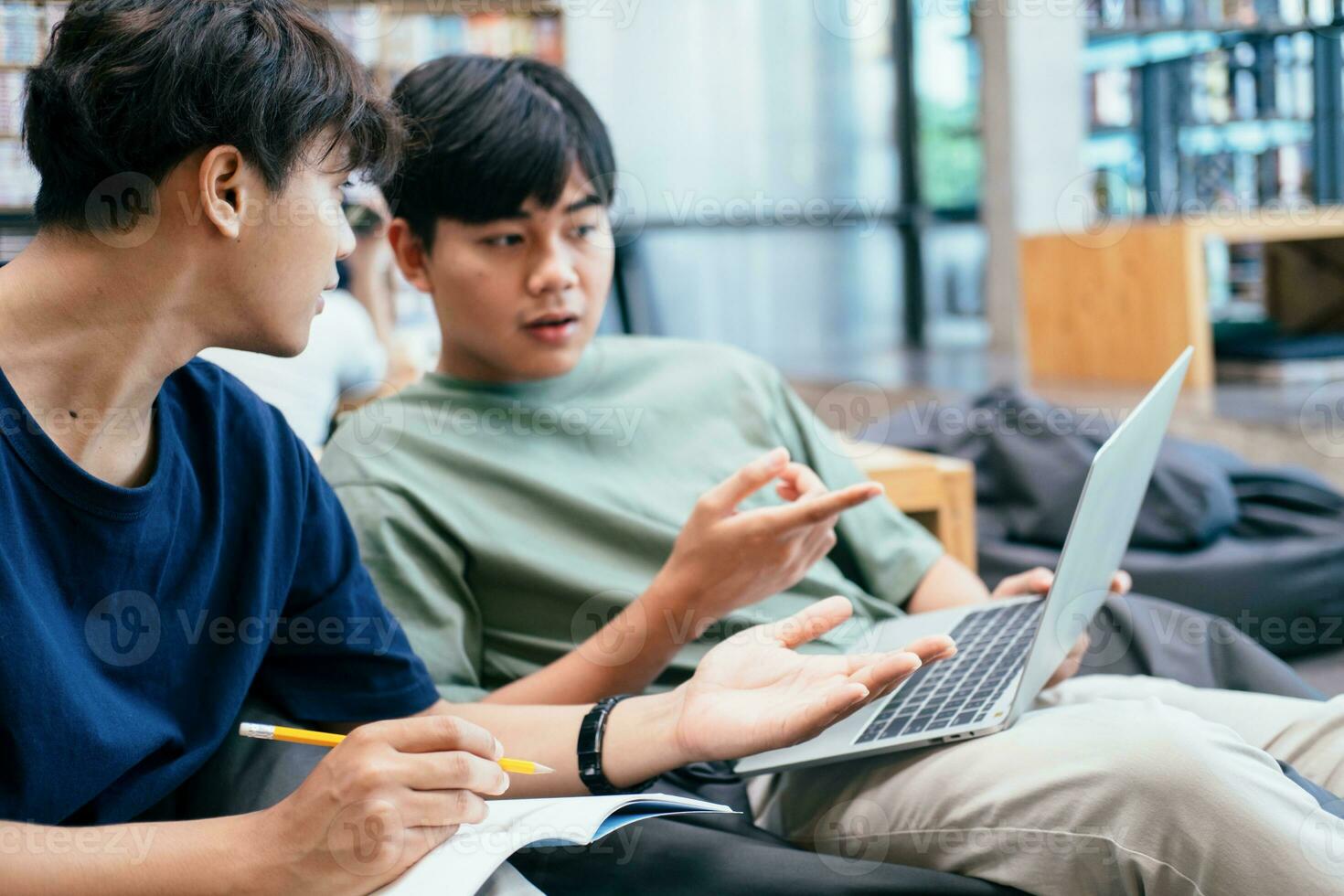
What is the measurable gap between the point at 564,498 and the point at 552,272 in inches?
8.0

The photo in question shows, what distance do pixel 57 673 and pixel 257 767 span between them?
7.9 inches

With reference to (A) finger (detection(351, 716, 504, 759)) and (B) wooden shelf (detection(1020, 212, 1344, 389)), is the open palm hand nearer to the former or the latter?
(A) finger (detection(351, 716, 504, 759))

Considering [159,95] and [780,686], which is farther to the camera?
[780,686]

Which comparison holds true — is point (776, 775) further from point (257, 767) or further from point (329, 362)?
point (329, 362)

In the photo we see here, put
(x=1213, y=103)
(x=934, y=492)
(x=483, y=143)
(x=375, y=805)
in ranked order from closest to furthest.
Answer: (x=375, y=805) < (x=483, y=143) < (x=934, y=492) < (x=1213, y=103)

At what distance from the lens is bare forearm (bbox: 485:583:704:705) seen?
103 cm

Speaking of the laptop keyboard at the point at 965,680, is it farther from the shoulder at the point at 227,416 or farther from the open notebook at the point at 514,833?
the shoulder at the point at 227,416

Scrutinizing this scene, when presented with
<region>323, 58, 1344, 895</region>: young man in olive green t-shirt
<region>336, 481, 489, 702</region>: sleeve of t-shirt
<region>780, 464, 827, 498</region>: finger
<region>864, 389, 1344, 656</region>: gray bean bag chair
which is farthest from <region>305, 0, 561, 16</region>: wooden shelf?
<region>780, 464, 827, 498</region>: finger

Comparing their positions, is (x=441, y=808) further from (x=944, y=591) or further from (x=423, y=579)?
(x=944, y=591)

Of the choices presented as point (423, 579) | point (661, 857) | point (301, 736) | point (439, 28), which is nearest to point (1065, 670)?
point (661, 857)

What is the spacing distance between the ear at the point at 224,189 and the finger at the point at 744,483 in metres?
0.40

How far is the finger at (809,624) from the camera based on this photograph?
914 millimetres

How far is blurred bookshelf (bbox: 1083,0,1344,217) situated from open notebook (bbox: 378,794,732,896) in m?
3.78

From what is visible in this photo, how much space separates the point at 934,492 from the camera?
1.66 metres
